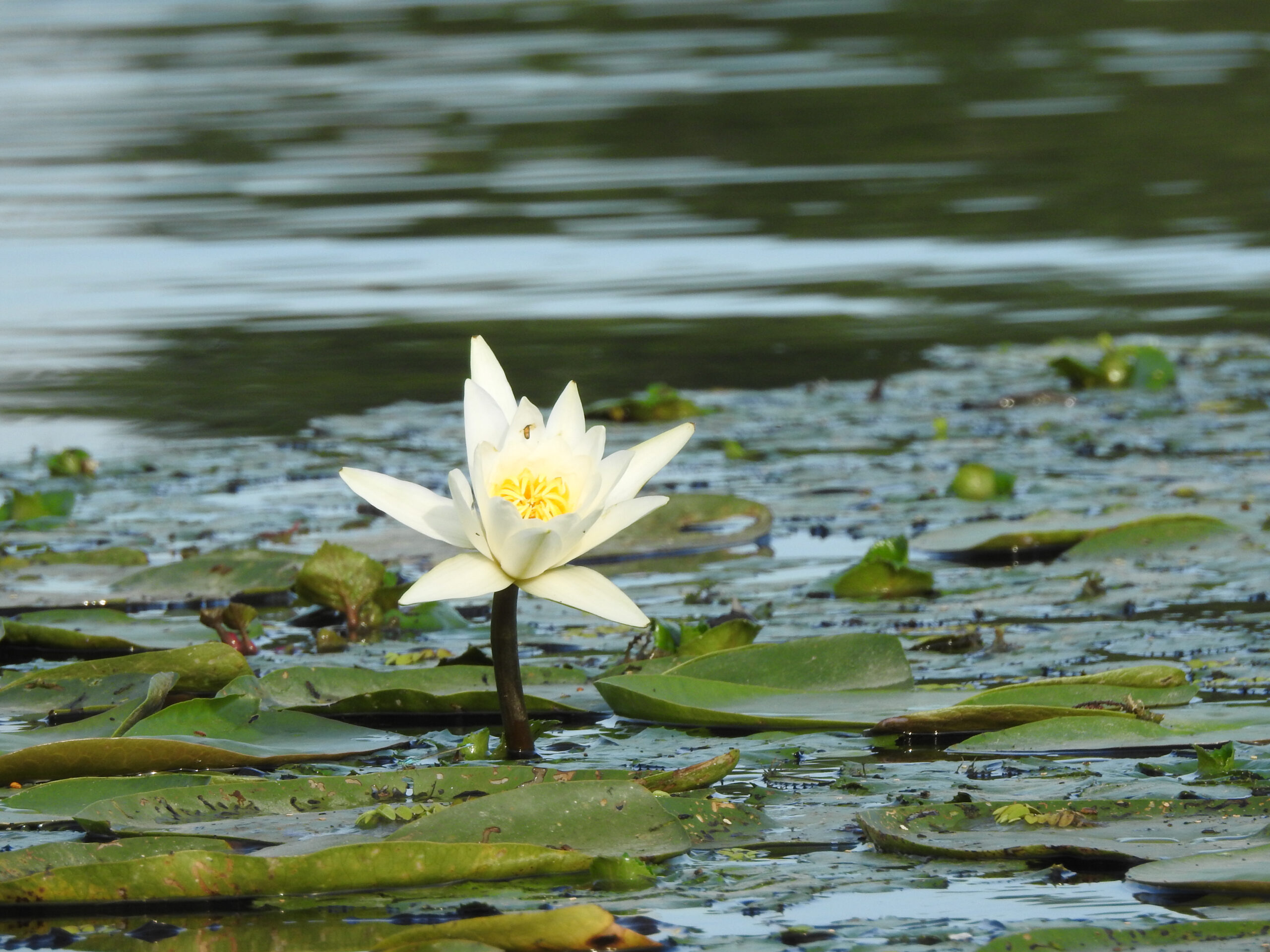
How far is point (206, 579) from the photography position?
3.57m

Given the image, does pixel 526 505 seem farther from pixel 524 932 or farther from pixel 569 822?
pixel 524 932

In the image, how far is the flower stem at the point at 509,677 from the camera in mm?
2111

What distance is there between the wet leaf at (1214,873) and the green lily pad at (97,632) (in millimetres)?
1783

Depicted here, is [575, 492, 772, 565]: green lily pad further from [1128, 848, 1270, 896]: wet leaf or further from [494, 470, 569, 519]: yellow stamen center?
[1128, 848, 1270, 896]: wet leaf

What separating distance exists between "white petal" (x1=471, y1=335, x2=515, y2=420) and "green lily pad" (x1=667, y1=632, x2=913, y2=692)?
0.62m

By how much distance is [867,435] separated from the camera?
17.6 ft

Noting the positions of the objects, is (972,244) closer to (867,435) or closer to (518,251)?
(518,251)

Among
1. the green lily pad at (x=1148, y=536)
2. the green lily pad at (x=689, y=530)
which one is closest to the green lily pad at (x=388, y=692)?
the green lily pad at (x=689, y=530)

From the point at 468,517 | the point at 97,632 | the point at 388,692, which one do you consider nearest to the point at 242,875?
the point at 468,517

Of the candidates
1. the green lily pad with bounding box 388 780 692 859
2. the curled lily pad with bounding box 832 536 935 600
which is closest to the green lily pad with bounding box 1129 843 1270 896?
the green lily pad with bounding box 388 780 692 859

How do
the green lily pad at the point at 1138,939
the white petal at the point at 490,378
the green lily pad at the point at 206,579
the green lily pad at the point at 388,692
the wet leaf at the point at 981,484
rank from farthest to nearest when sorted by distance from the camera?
the wet leaf at the point at 981,484
the green lily pad at the point at 206,579
the green lily pad at the point at 388,692
the white petal at the point at 490,378
the green lily pad at the point at 1138,939

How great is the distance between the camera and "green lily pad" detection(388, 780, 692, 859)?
195 cm

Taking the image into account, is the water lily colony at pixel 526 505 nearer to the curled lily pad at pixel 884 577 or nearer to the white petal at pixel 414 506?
the white petal at pixel 414 506

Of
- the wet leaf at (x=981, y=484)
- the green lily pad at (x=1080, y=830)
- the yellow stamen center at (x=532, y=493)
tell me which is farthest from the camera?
the wet leaf at (x=981, y=484)
